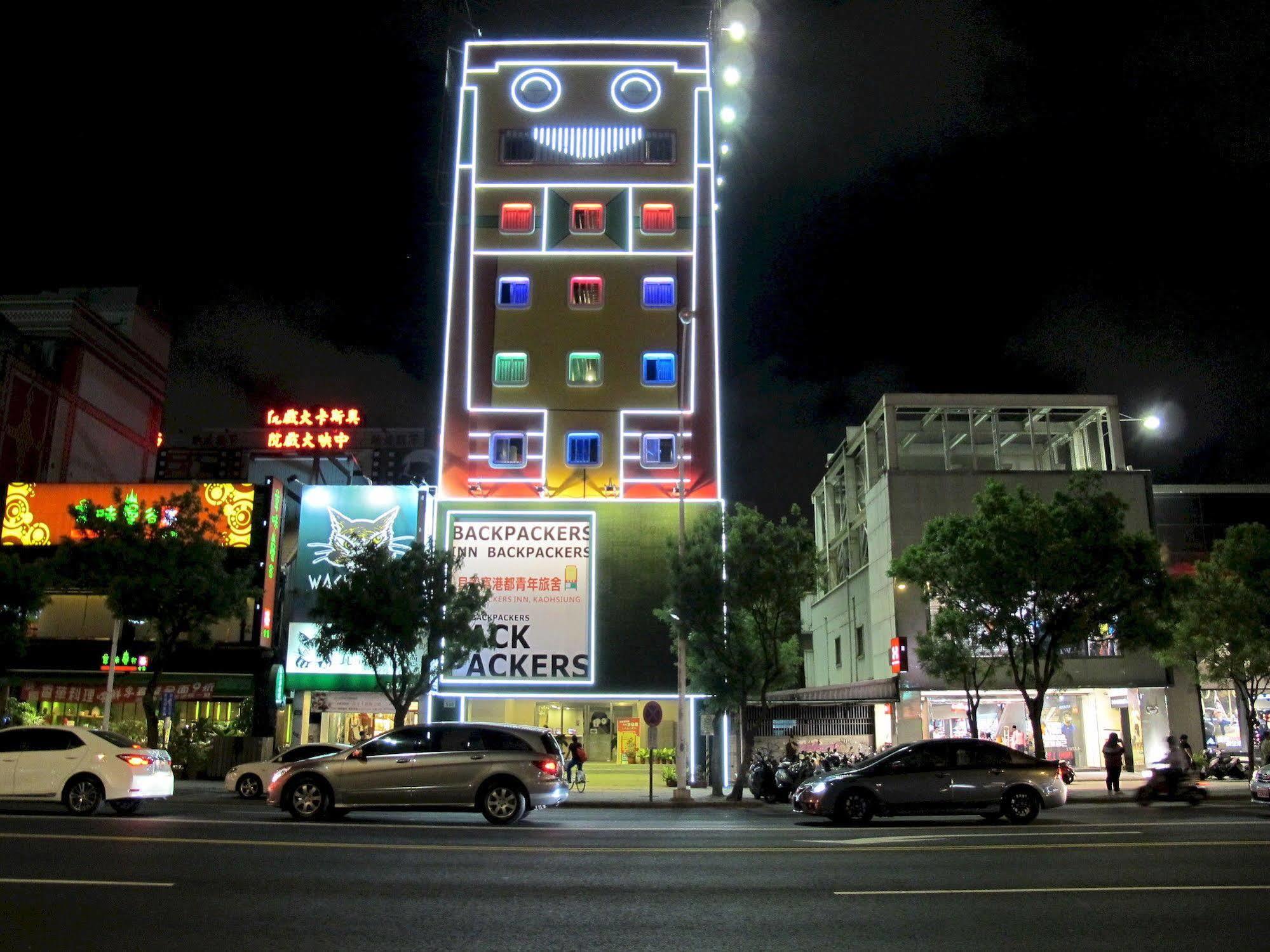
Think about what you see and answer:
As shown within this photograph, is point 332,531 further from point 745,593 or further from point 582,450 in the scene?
point 745,593

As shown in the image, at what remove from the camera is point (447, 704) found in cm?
3300

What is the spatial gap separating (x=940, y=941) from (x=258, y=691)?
3070cm

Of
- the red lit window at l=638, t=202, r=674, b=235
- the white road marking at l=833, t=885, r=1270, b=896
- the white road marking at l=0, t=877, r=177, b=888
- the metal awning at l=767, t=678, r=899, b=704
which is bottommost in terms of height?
the white road marking at l=833, t=885, r=1270, b=896

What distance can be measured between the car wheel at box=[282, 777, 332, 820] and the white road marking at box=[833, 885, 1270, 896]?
1016 cm

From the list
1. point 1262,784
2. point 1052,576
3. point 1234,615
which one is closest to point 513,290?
point 1052,576

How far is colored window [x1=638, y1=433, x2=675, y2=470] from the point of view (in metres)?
35.4

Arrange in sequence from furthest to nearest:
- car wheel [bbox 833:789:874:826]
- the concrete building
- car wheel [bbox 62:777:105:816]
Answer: the concrete building
car wheel [bbox 833:789:874:826]
car wheel [bbox 62:777:105:816]

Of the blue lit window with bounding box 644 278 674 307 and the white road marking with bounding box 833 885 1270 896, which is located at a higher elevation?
the blue lit window with bounding box 644 278 674 307

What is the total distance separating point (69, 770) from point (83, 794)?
468 millimetres

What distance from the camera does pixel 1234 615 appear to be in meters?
30.0

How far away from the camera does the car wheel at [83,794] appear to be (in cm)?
1619

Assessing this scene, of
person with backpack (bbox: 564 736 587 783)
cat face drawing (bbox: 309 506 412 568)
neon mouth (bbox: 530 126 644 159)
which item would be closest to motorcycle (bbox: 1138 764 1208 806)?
person with backpack (bbox: 564 736 587 783)

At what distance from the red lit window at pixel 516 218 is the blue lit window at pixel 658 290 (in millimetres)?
4972

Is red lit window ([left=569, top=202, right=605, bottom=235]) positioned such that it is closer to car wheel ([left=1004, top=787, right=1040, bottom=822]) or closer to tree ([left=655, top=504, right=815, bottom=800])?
tree ([left=655, top=504, right=815, bottom=800])
